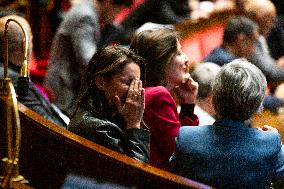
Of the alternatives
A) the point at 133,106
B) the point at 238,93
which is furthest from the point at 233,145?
the point at 133,106

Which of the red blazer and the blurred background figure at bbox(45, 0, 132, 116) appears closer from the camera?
the red blazer

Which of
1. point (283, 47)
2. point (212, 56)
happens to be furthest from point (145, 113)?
point (283, 47)

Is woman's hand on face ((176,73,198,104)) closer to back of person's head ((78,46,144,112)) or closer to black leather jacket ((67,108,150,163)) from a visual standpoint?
back of person's head ((78,46,144,112))

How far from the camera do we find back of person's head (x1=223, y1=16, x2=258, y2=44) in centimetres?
450

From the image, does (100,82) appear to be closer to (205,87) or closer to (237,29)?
(205,87)

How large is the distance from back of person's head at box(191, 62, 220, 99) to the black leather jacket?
43.1 inches

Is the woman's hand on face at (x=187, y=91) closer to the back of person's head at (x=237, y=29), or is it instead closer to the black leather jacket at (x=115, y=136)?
the black leather jacket at (x=115, y=136)

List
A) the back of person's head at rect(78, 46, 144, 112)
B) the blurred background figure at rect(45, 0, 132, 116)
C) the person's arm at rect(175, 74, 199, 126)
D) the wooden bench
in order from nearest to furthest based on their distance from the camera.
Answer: the wooden bench, the back of person's head at rect(78, 46, 144, 112), the person's arm at rect(175, 74, 199, 126), the blurred background figure at rect(45, 0, 132, 116)

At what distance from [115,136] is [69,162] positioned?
0.95 feet

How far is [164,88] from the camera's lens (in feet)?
9.15

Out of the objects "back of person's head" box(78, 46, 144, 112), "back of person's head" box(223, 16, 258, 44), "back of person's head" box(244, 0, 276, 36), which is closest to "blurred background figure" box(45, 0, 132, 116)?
"back of person's head" box(223, 16, 258, 44)

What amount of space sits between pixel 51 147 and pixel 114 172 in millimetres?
245

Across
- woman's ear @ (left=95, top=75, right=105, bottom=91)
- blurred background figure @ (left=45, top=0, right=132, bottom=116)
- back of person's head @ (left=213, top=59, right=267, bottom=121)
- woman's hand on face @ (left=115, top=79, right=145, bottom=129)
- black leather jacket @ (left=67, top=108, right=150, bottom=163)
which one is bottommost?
blurred background figure @ (left=45, top=0, right=132, bottom=116)

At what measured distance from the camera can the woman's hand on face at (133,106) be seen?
248 centimetres
